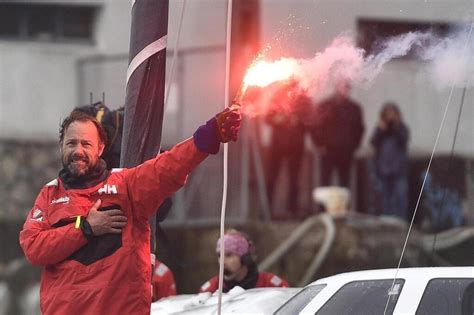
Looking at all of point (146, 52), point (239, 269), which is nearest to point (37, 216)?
point (146, 52)

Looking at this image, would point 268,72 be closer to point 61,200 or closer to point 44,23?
point 61,200

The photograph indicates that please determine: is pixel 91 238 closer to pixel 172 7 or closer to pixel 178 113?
pixel 172 7

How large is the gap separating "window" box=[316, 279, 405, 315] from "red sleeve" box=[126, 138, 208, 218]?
115 cm

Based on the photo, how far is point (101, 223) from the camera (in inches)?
222

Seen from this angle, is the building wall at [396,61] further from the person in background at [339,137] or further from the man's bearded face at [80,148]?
the man's bearded face at [80,148]

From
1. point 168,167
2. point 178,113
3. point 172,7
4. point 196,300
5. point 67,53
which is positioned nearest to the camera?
point 168,167

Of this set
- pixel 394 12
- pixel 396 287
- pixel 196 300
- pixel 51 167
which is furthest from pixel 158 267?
pixel 51 167

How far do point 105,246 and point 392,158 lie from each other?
6.98 m

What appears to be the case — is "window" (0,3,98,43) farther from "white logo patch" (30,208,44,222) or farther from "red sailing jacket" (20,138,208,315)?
"red sailing jacket" (20,138,208,315)

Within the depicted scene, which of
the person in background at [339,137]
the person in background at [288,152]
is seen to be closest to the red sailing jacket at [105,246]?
the person in background at [339,137]

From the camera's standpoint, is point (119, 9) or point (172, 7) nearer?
point (172, 7)

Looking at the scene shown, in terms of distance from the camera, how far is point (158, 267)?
29.4ft

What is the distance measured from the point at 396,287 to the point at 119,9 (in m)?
7.60

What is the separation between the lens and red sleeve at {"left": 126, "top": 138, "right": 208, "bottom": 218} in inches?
217
